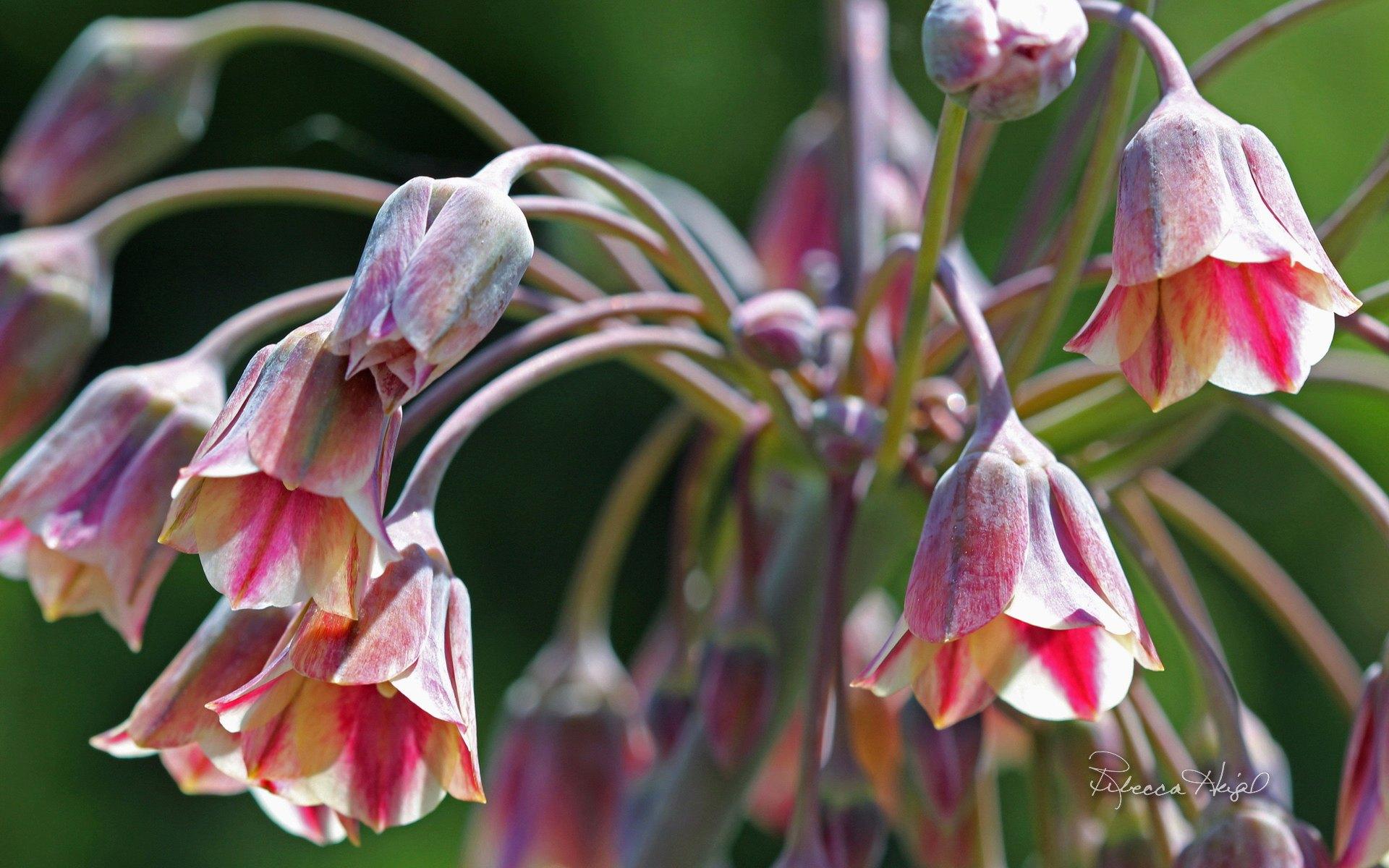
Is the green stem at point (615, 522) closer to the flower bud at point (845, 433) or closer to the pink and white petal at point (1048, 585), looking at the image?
the flower bud at point (845, 433)

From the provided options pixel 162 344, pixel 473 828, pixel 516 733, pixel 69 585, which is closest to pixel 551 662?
pixel 516 733

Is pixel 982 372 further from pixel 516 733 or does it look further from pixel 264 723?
pixel 516 733

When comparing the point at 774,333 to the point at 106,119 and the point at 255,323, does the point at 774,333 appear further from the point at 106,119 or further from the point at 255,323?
the point at 106,119

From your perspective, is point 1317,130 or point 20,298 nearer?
point 20,298

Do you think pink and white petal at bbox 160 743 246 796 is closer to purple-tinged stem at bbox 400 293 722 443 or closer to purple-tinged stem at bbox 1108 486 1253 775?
purple-tinged stem at bbox 400 293 722 443

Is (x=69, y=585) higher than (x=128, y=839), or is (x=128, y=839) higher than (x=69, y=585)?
(x=69, y=585)

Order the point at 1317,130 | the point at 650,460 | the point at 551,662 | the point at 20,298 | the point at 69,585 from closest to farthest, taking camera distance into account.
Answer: the point at 69,585
the point at 20,298
the point at 650,460
the point at 551,662
the point at 1317,130
